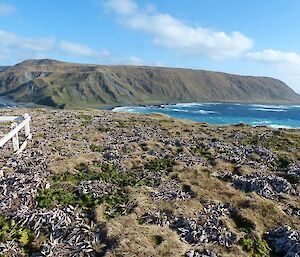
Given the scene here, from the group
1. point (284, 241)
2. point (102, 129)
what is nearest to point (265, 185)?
point (284, 241)

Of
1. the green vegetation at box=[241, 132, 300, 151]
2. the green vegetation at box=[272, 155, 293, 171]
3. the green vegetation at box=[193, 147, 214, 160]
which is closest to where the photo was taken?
the green vegetation at box=[272, 155, 293, 171]

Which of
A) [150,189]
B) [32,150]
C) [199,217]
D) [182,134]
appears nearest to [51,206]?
[150,189]

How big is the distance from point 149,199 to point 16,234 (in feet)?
20.5

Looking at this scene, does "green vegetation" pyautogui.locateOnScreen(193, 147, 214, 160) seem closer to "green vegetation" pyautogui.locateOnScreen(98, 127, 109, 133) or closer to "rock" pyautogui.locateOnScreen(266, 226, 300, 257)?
"rock" pyautogui.locateOnScreen(266, 226, 300, 257)

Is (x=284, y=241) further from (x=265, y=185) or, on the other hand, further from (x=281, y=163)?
(x=281, y=163)

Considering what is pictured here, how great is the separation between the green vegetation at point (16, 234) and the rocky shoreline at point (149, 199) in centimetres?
4

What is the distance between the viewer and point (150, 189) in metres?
17.5

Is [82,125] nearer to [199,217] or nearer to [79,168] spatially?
[79,168]

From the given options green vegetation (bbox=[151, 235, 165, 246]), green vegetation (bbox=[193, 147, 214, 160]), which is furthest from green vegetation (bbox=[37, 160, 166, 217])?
green vegetation (bbox=[193, 147, 214, 160])

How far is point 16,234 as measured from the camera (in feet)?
42.1

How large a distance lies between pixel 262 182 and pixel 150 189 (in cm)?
645

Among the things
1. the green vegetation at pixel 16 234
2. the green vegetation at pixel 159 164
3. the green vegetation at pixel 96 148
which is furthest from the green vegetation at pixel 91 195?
the green vegetation at pixel 96 148

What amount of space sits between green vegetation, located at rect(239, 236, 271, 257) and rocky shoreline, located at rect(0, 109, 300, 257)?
0.15 feet

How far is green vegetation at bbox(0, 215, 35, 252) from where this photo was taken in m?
12.5
